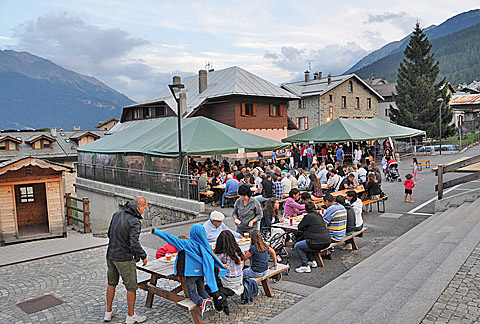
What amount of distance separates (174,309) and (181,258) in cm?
121

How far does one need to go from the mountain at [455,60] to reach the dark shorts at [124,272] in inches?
5546

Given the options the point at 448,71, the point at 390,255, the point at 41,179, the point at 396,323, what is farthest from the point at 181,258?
the point at 448,71

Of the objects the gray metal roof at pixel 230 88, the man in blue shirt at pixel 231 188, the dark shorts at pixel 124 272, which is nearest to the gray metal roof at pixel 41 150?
the gray metal roof at pixel 230 88

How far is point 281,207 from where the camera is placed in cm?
1323

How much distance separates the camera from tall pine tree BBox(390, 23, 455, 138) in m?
39.8

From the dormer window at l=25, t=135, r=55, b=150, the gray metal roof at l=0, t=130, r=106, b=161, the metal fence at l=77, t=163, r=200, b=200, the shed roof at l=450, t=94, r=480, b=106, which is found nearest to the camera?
the metal fence at l=77, t=163, r=200, b=200

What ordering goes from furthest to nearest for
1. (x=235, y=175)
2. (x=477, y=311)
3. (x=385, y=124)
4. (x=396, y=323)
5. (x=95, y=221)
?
(x=385, y=124) < (x=95, y=221) < (x=235, y=175) < (x=477, y=311) < (x=396, y=323)

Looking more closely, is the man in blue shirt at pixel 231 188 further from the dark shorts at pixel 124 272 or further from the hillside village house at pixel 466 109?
the hillside village house at pixel 466 109

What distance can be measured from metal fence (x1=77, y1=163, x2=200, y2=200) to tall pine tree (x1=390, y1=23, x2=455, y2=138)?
31.6 m

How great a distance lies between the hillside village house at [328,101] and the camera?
40.7 meters

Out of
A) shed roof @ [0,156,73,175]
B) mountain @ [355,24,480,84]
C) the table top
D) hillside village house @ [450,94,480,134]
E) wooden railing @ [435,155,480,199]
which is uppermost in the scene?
mountain @ [355,24,480,84]

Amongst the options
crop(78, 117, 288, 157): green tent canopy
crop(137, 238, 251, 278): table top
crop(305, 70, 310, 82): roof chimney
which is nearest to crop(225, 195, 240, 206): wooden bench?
crop(78, 117, 288, 157): green tent canopy

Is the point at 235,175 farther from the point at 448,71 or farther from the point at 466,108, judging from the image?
the point at 448,71

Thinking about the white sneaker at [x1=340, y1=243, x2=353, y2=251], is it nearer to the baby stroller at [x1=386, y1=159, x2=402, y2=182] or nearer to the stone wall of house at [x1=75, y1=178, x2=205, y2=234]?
the stone wall of house at [x1=75, y1=178, x2=205, y2=234]
